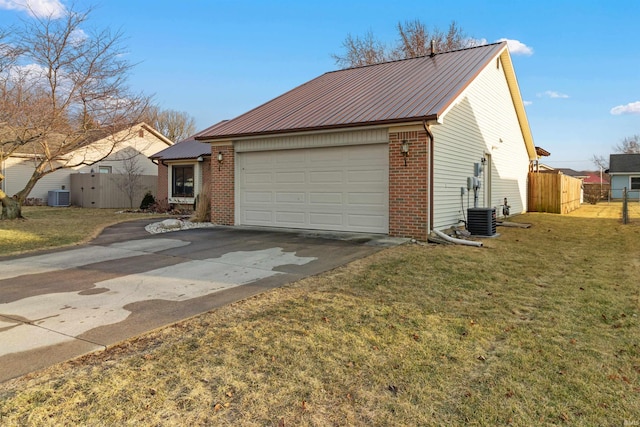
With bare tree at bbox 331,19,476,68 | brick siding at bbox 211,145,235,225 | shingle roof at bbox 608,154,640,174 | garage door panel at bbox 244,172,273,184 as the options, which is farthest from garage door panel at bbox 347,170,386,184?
shingle roof at bbox 608,154,640,174

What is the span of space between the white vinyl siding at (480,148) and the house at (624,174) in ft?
84.4

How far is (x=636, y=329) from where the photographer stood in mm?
4246

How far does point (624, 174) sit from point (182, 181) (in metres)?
40.0

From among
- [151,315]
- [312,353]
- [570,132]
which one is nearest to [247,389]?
[312,353]

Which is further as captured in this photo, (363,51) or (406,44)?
(363,51)

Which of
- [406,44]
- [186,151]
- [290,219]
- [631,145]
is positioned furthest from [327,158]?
[631,145]

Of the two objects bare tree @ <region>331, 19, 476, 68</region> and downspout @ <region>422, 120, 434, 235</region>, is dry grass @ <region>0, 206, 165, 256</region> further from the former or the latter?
bare tree @ <region>331, 19, 476, 68</region>

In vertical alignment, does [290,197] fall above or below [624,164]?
below

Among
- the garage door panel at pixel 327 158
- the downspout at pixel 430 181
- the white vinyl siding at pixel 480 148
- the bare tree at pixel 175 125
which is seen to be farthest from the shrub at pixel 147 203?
the bare tree at pixel 175 125

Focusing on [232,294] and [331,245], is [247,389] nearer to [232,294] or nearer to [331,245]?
[232,294]

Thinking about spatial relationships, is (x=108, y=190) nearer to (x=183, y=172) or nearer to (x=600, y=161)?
(x=183, y=172)

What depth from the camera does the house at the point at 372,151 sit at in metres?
9.72

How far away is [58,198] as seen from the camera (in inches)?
966

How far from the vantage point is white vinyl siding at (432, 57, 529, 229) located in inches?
417
